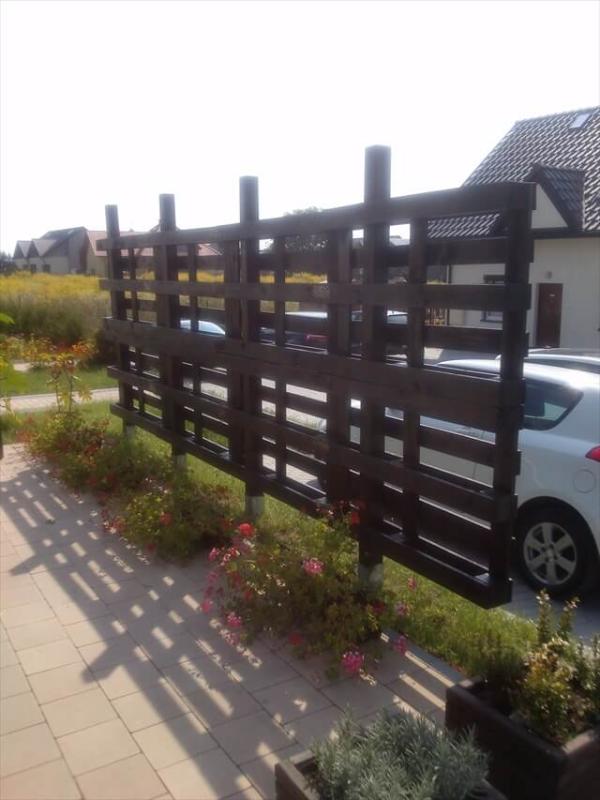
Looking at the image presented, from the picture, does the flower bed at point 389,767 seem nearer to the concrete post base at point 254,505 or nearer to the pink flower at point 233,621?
the pink flower at point 233,621

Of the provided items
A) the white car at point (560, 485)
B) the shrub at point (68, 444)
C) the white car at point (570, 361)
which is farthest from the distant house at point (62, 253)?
the white car at point (560, 485)

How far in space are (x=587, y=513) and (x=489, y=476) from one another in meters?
0.81

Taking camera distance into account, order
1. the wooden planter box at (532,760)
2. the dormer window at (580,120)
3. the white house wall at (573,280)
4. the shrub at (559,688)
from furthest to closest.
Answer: the dormer window at (580,120) → the white house wall at (573,280) → the shrub at (559,688) → the wooden planter box at (532,760)

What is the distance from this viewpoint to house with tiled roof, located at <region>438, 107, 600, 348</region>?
20.0 metres

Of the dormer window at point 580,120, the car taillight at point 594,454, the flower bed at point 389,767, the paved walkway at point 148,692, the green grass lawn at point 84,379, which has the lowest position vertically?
the green grass lawn at point 84,379

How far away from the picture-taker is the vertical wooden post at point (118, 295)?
777cm

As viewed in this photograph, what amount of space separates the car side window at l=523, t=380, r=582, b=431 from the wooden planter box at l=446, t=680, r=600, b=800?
2.94 m

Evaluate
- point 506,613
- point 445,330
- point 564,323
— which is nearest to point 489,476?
point 506,613

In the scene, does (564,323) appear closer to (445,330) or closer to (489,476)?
(489,476)

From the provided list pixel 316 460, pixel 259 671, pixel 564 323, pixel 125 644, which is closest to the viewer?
pixel 259 671

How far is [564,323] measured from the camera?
67.9 feet

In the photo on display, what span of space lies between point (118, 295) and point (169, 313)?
149cm

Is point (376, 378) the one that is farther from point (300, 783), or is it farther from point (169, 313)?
point (169, 313)

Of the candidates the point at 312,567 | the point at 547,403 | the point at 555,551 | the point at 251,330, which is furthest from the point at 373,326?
the point at 555,551
